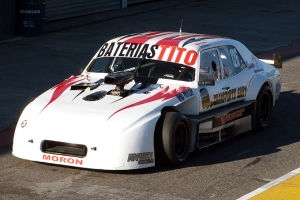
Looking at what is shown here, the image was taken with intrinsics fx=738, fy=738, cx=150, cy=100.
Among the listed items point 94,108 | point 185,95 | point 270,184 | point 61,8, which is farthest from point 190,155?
point 61,8

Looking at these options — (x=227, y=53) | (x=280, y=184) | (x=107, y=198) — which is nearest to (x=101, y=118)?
(x=107, y=198)

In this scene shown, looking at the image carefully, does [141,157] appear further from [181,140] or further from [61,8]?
[61,8]

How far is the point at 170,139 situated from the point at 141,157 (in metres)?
0.42

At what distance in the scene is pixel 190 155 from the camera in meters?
9.36

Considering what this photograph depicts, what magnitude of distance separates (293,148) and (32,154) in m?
3.57

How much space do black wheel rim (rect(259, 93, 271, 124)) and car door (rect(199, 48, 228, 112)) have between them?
3.67 feet

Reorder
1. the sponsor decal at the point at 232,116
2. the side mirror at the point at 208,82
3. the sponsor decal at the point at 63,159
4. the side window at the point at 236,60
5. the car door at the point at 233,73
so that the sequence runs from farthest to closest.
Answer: the side window at the point at 236,60
the car door at the point at 233,73
the sponsor decal at the point at 232,116
the side mirror at the point at 208,82
the sponsor decal at the point at 63,159

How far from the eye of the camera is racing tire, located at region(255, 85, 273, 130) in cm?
1058

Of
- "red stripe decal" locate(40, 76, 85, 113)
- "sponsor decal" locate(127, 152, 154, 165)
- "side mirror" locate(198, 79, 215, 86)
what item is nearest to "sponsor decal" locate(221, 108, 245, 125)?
"side mirror" locate(198, 79, 215, 86)

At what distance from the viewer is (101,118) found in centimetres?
827

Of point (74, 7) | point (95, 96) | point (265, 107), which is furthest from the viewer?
point (74, 7)

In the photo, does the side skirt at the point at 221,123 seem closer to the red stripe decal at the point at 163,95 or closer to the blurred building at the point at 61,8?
the red stripe decal at the point at 163,95

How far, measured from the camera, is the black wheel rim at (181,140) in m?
8.80

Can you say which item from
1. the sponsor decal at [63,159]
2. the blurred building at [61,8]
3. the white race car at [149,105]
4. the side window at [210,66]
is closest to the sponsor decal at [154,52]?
the white race car at [149,105]
